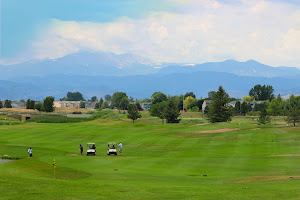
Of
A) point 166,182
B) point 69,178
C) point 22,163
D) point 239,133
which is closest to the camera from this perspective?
point 166,182

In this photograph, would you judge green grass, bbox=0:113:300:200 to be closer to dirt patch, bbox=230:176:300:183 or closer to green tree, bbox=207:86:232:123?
dirt patch, bbox=230:176:300:183

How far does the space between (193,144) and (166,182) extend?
35942 millimetres

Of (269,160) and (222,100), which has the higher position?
(222,100)

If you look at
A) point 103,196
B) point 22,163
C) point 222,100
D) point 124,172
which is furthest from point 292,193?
point 222,100

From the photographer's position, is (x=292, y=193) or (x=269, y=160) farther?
(x=269, y=160)

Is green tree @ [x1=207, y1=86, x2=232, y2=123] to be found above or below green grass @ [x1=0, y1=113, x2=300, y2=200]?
above

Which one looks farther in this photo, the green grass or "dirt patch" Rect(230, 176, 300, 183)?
"dirt patch" Rect(230, 176, 300, 183)

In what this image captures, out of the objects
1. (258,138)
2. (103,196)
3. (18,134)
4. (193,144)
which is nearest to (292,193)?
(103,196)

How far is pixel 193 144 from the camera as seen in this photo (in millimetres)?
A: 64750

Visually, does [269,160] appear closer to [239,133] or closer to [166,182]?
[166,182]

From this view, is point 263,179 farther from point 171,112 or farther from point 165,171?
point 171,112

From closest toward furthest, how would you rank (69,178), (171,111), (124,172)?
(69,178) < (124,172) < (171,111)

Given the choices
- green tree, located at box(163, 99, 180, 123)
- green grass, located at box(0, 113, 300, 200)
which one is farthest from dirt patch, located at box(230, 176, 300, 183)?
green tree, located at box(163, 99, 180, 123)

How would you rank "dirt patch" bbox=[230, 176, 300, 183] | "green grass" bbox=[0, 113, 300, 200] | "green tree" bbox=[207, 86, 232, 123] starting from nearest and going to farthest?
"green grass" bbox=[0, 113, 300, 200]
"dirt patch" bbox=[230, 176, 300, 183]
"green tree" bbox=[207, 86, 232, 123]
